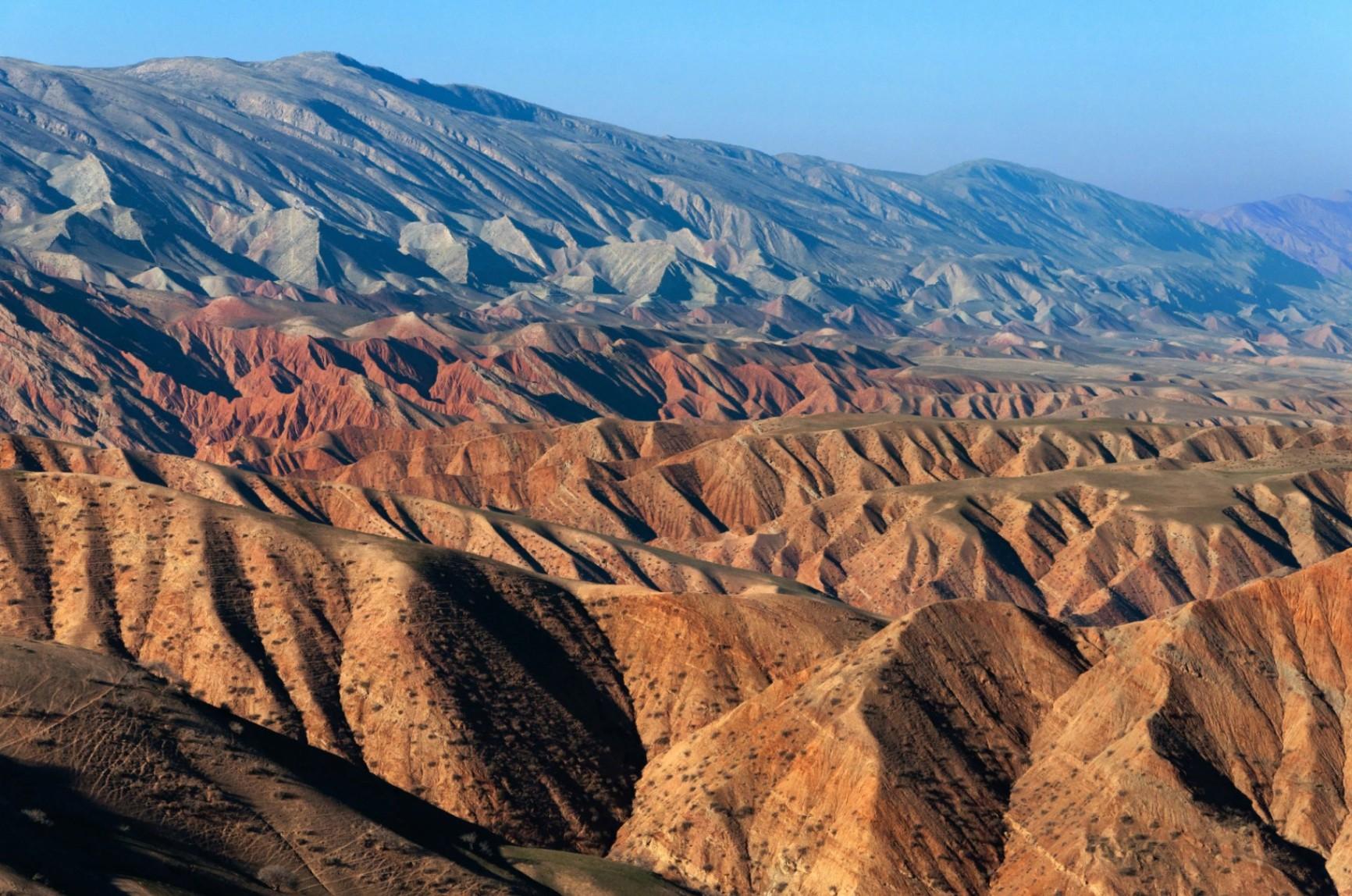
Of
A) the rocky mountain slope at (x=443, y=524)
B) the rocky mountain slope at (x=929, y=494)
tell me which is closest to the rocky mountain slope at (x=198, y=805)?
the rocky mountain slope at (x=443, y=524)

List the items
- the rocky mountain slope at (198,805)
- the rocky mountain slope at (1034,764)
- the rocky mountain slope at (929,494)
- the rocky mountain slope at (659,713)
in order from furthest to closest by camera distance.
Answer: the rocky mountain slope at (929,494), the rocky mountain slope at (1034,764), the rocky mountain slope at (659,713), the rocky mountain slope at (198,805)

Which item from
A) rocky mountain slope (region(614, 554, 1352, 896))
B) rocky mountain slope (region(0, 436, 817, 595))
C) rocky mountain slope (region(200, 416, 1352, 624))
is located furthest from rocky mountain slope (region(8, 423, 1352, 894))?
rocky mountain slope (region(200, 416, 1352, 624))

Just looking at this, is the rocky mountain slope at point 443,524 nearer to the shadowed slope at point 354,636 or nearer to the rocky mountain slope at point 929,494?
the rocky mountain slope at point 929,494

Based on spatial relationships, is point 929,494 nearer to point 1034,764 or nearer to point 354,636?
point 354,636

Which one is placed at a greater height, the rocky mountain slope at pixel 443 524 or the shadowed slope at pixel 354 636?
the shadowed slope at pixel 354 636

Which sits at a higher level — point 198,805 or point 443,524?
point 198,805

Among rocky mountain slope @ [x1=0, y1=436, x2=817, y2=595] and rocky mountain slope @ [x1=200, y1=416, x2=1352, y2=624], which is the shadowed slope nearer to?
rocky mountain slope @ [x1=0, y1=436, x2=817, y2=595]

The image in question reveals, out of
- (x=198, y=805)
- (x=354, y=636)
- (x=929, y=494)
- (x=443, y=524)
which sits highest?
(x=198, y=805)

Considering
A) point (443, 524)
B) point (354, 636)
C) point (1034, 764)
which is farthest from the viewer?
point (443, 524)

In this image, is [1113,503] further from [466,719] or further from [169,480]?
[466,719]

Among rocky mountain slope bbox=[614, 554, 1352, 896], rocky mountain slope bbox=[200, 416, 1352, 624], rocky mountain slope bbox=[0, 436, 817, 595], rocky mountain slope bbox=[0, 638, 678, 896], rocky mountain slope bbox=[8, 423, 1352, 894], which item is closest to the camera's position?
rocky mountain slope bbox=[0, 638, 678, 896]

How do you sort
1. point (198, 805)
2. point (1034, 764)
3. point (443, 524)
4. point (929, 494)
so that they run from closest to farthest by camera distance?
point (198, 805)
point (1034, 764)
point (443, 524)
point (929, 494)

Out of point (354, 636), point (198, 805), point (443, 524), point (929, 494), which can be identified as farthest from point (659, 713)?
point (929, 494)
